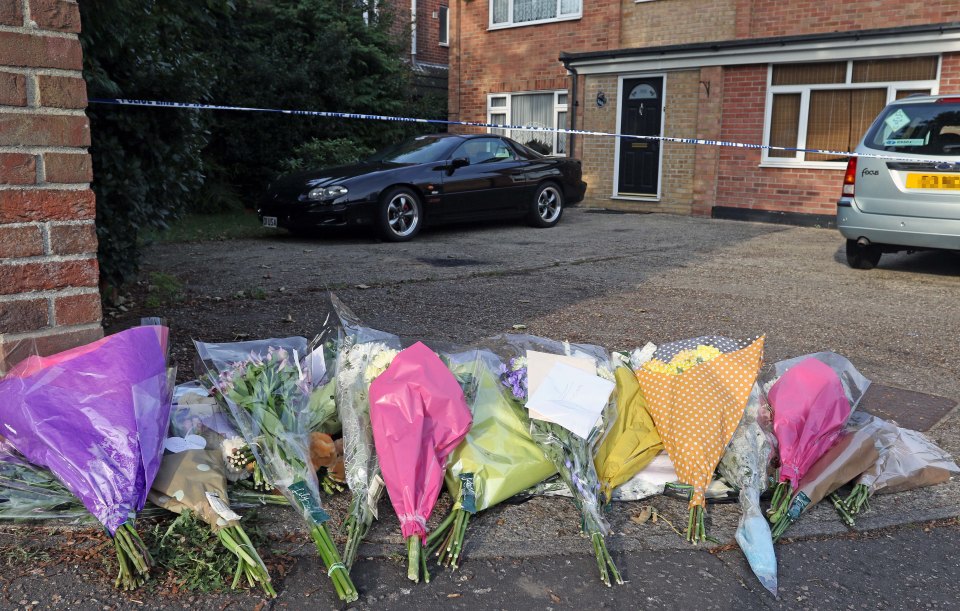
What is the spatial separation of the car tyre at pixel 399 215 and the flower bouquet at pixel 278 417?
23.6ft

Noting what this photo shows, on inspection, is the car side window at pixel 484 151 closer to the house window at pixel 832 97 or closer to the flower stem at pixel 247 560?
the house window at pixel 832 97

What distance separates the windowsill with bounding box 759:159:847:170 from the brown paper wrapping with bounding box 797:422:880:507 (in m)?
11.8

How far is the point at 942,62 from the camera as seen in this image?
1281cm

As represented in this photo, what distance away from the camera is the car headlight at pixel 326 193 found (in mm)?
10320

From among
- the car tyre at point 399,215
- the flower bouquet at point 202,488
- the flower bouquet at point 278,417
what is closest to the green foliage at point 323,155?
the car tyre at point 399,215

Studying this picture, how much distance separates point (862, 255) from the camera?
898 centimetres

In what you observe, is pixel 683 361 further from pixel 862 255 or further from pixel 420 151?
pixel 420 151

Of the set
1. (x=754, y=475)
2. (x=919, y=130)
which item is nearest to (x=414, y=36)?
(x=919, y=130)

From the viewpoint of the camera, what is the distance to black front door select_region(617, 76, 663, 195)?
16.2 m

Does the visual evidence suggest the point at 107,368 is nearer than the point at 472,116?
Yes

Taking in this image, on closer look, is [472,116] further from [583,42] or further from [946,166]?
[946,166]

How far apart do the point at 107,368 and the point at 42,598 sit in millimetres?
738

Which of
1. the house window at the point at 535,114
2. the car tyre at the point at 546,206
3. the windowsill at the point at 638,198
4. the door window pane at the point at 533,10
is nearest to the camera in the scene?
the car tyre at the point at 546,206

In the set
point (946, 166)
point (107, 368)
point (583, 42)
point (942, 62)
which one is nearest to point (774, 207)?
point (942, 62)
